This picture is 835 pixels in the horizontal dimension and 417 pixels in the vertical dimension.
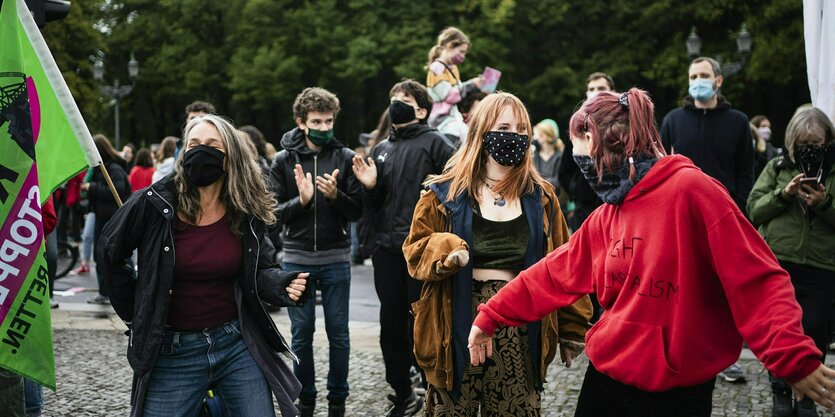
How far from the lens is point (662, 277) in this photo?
313cm

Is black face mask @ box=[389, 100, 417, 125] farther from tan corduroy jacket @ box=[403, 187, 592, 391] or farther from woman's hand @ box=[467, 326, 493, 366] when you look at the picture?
woman's hand @ box=[467, 326, 493, 366]

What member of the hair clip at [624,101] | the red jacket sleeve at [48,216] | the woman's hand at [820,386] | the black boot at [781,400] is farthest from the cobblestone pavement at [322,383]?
the woman's hand at [820,386]

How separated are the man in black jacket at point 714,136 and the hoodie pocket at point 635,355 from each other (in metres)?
4.15

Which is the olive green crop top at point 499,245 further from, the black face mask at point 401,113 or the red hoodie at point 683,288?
the black face mask at point 401,113

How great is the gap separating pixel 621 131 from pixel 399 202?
3061 mm

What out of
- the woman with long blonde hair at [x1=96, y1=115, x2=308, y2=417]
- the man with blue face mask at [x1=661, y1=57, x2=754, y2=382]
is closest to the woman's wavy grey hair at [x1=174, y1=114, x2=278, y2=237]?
the woman with long blonde hair at [x1=96, y1=115, x2=308, y2=417]

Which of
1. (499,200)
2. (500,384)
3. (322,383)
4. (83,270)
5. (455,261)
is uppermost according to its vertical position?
(499,200)

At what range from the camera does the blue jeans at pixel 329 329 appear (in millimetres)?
6055

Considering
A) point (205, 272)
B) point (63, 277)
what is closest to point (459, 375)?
point (205, 272)

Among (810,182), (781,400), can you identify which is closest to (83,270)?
(781,400)

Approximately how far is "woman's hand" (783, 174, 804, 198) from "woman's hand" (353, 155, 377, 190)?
8.38 ft

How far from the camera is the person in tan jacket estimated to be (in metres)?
4.24

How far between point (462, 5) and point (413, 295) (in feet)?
103

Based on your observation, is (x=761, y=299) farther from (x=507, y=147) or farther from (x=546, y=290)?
(x=507, y=147)
